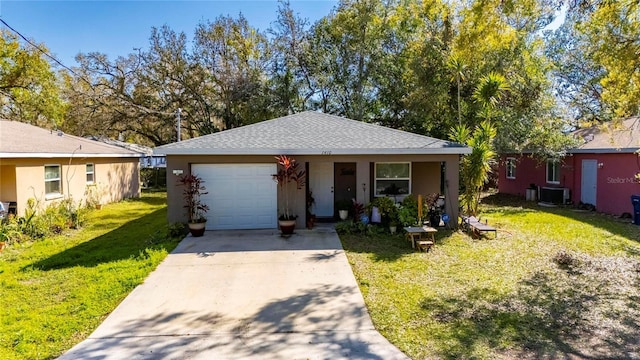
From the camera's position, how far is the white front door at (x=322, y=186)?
42.0ft

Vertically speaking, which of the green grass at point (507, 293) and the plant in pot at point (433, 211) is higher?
the plant in pot at point (433, 211)

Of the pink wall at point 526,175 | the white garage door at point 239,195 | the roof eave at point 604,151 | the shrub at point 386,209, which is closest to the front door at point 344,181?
the shrub at point 386,209

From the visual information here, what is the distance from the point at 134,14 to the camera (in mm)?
13117

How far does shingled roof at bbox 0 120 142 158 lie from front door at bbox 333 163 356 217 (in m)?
9.87

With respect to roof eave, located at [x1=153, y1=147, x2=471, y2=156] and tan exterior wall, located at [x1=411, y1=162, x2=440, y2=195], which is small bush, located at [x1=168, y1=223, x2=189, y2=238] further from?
tan exterior wall, located at [x1=411, y1=162, x2=440, y2=195]

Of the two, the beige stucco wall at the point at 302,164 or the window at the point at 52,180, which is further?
the window at the point at 52,180

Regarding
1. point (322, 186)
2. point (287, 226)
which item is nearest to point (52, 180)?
point (287, 226)

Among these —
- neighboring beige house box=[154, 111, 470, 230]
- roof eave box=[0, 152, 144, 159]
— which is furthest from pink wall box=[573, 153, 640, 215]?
roof eave box=[0, 152, 144, 159]

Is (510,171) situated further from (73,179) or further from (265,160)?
(73,179)

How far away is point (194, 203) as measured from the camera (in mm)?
10734

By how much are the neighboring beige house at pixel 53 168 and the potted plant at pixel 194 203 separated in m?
5.32

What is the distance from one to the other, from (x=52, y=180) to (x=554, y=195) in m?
21.0

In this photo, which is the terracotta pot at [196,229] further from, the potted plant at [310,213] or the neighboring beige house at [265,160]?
the potted plant at [310,213]

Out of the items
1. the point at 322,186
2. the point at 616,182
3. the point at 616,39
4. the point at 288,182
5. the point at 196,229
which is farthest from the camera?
the point at 616,182
